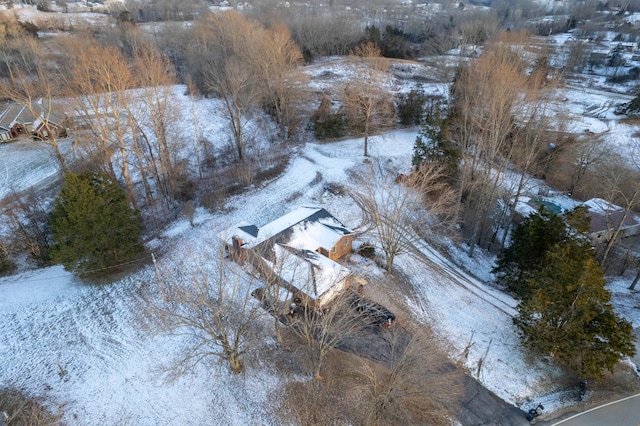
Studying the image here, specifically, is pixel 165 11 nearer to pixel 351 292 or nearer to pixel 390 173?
pixel 390 173

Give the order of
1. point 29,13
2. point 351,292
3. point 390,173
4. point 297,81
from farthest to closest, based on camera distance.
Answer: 1. point 29,13
2. point 297,81
3. point 390,173
4. point 351,292

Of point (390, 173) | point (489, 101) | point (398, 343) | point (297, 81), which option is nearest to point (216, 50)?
point (297, 81)

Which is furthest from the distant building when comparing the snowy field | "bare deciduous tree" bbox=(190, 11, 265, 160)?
"bare deciduous tree" bbox=(190, 11, 265, 160)

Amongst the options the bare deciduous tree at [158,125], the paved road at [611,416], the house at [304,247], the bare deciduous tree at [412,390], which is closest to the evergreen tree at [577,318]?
the paved road at [611,416]

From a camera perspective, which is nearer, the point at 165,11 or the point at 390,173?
the point at 390,173

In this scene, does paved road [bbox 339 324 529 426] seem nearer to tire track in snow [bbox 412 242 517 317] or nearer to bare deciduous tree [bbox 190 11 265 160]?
tire track in snow [bbox 412 242 517 317]

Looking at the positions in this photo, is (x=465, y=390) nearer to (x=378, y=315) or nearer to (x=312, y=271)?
(x=378, y=315)

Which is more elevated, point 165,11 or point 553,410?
point 165,11
